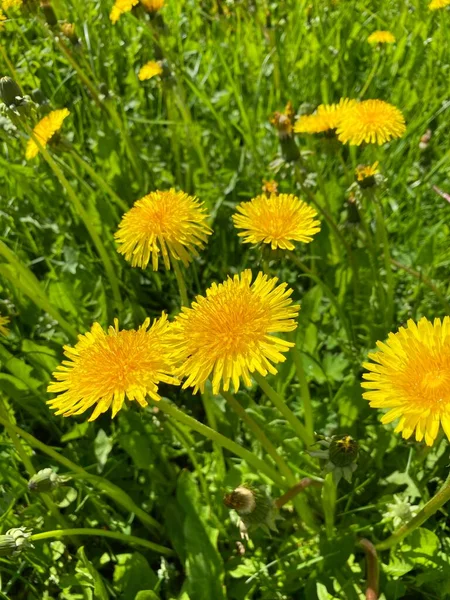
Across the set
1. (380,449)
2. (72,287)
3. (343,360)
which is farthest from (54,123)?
(380,449)

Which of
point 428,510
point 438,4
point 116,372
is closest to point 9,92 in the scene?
point 116,372

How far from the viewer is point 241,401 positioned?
1.42 meters

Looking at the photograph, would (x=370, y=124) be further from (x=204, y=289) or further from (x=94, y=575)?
(x=94, y=575)

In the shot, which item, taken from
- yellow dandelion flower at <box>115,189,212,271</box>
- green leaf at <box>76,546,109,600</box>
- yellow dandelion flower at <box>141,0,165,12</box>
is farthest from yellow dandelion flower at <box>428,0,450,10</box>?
green leaf at <box>76,546,109,600</box>

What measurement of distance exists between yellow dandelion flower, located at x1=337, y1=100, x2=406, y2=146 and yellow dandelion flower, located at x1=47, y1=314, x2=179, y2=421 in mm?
766

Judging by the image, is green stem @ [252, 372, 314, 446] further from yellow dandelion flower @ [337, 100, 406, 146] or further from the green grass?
yellow dandelion flower @ [337, 100, 406, 146]

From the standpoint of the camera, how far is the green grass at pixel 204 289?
1168 millimetres

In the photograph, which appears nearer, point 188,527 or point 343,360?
point 188,527

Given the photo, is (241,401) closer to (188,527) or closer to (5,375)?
(188,527)

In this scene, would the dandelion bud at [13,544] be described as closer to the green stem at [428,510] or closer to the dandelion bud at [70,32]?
the green stem at [428,510]

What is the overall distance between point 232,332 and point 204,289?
38.8 inches

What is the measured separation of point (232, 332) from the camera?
85cm

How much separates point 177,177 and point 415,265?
2.94 ft

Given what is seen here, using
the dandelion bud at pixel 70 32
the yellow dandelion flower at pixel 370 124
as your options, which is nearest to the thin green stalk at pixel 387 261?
the yellow dandelion flower at pixel 370 124
